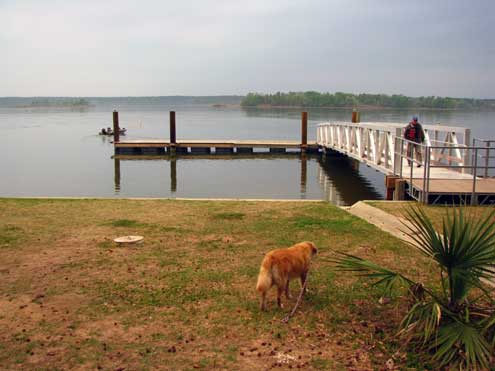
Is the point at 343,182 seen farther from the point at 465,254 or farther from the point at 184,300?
the point at 465,254

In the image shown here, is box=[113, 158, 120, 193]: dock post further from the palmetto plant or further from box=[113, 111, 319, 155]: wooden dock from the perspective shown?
the palmetto plant

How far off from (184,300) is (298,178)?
1905 cm

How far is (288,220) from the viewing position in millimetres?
10555

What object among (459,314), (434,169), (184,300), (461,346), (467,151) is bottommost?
(184,300)

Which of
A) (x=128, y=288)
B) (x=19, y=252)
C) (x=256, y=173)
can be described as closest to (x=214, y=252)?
(x=128, y=288)

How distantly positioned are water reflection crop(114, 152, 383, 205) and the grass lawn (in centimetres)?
1029

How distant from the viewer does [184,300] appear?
6.29 meters

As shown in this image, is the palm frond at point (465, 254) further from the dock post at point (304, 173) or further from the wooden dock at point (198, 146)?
the wooden dock at point (198, 146)

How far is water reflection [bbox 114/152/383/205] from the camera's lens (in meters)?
20.8

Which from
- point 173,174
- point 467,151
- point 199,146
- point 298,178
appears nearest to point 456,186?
point 467,151

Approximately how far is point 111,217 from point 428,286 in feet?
22.6

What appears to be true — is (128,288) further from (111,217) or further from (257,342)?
(111,217)

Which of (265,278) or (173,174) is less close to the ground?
(265,278)

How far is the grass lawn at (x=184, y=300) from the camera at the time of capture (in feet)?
16.2
